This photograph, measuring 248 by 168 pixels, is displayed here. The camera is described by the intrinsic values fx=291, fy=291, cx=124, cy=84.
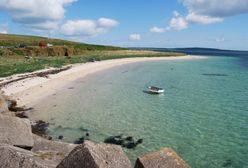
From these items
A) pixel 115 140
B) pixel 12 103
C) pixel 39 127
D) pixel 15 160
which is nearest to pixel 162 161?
pixel 15 160

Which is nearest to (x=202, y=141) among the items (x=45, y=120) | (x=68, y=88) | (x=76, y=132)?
(x=76, y=132)

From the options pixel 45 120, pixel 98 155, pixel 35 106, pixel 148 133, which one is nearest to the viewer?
pixel 98 155

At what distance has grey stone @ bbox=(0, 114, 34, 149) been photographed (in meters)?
12.1

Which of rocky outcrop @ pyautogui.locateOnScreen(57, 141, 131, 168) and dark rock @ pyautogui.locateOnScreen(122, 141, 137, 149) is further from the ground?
rocky outcrop @ pyautogui.locateOnScreen(57, 141, 131, 168)

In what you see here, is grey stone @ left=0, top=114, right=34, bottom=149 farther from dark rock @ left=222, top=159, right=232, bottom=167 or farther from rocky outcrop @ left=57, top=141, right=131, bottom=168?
dark rock @ left=222, top=159, right=232, bottom=167

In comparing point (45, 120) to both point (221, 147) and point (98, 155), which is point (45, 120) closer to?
point (221, 147)

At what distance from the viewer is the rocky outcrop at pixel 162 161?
955 centimetres

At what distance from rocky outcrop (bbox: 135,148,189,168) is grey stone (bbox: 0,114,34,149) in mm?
5432

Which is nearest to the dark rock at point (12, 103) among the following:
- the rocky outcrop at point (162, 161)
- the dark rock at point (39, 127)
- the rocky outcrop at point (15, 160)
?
the dark rock at point (39, 127)

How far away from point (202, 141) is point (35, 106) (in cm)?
1960

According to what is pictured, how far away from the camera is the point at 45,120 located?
27.4 metres

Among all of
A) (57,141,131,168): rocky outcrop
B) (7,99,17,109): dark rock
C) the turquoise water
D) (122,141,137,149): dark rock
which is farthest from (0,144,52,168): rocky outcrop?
(7,99,17,109): dark rock

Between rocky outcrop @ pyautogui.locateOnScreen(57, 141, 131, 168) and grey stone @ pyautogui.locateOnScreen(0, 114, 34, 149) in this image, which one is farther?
grey stone @ pyautogui.locateOnScreen(0, 114, 34, 149)

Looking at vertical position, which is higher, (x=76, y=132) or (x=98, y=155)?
(x=98, y=155)
